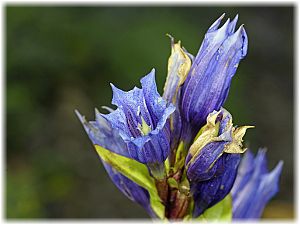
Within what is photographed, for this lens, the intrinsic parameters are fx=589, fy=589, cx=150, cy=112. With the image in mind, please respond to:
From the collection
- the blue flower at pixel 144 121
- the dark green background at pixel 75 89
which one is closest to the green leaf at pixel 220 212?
the blue flower at pixel 144 121

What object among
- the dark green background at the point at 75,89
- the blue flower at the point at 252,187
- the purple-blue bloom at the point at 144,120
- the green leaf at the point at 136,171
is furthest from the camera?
the dark green background at the point at 75,89

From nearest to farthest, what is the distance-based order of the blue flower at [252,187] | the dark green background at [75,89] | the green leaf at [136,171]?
the green leaf at [136,171] → the blue flower at [252,187] → the dark green background at [75,89]

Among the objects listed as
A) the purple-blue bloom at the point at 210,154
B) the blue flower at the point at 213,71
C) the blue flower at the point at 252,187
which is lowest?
the blue flower at the point at 252,187

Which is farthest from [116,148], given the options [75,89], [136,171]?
[75,89]

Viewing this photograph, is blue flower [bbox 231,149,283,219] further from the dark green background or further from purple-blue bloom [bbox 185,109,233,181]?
the dark green background

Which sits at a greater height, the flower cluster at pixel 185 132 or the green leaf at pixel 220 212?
the flower cluster at pixel 185 132

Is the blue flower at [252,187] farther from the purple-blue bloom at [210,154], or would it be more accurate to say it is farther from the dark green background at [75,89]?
the dark green background at [75,89]

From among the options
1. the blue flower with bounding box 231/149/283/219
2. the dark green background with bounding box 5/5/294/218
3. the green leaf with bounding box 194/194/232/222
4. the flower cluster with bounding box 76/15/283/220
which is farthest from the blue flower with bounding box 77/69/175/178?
the dark green background with bounding box 5/5/294/218

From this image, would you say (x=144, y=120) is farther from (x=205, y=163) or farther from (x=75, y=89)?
(x=75, y=89)
